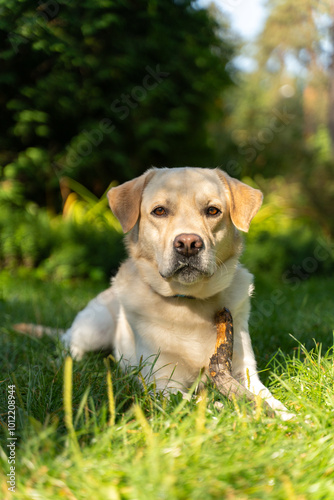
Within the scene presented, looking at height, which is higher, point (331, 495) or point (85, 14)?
point (85, 14)

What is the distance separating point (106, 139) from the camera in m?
8.08

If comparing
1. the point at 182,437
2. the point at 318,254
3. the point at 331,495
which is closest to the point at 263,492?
the point at 331,495

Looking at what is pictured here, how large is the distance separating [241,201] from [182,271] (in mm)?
672

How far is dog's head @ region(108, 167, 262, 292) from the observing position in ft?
8.48

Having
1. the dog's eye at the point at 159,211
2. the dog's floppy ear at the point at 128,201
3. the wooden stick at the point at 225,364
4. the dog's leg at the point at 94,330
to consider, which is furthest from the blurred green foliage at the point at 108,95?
the wooden stick at the point at 225,364

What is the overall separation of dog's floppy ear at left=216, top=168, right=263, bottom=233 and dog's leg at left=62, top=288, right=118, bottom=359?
48.3 inches

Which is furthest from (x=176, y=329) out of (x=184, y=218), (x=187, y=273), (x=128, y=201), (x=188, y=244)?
(x=128, y=201)

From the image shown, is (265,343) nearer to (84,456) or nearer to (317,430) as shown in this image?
(317,430)

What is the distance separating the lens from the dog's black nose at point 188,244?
2.52 metres

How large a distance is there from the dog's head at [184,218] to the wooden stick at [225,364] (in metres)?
0.27

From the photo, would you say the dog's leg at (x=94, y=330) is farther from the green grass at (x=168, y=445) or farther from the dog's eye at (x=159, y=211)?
the dog's eye at (x=159, y=211)

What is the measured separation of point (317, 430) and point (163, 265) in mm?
1148

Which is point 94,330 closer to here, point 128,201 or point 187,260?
point 128,201

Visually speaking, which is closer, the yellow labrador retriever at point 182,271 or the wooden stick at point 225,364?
the wooden stick at point 225,364
